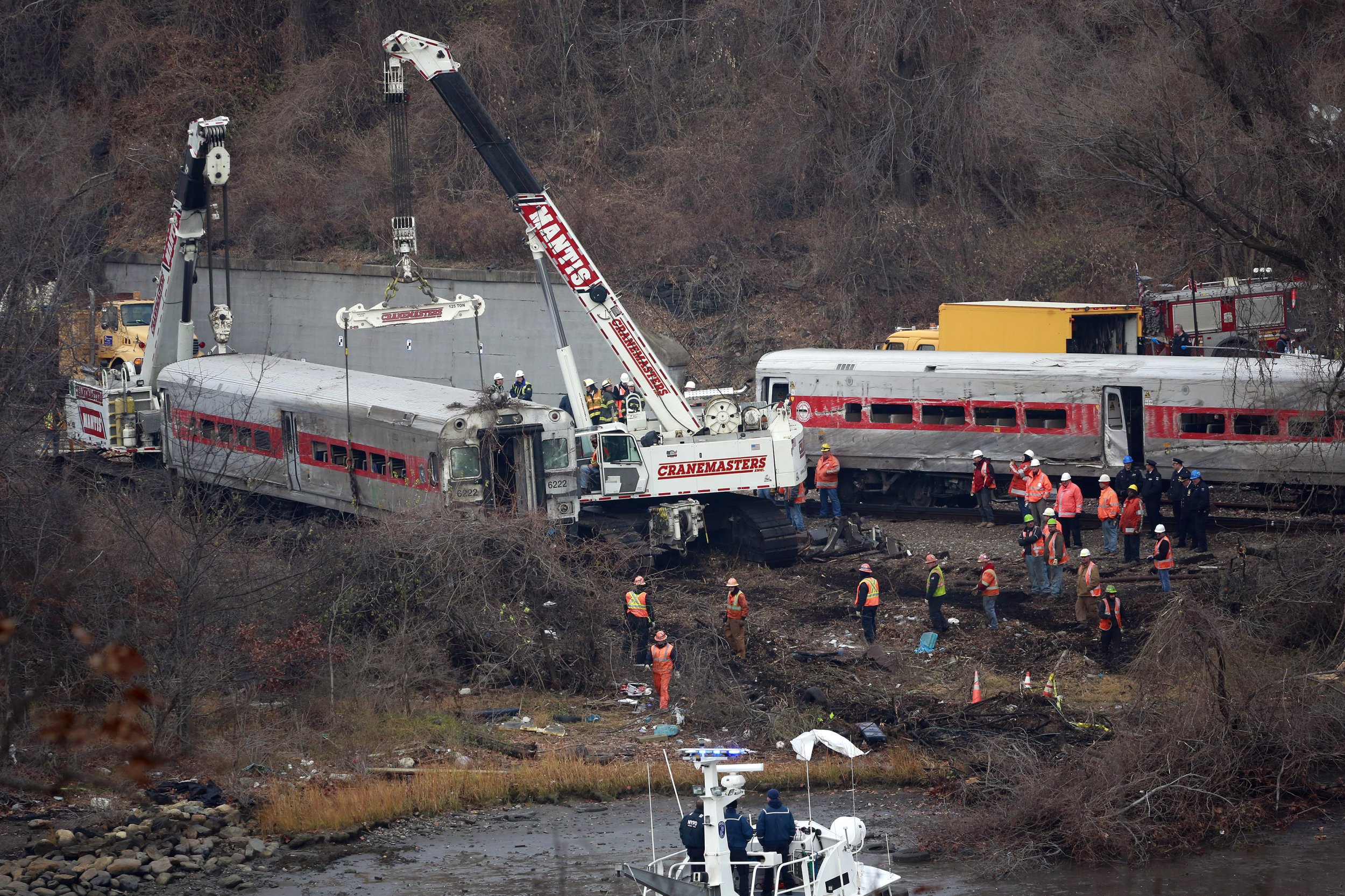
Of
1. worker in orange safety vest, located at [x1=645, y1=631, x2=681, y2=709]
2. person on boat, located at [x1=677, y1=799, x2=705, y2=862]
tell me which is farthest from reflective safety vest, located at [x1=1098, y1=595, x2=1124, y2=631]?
person on boat, located at [x1=677, y1=799, x2=705, y2=862]

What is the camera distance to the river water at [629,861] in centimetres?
1449

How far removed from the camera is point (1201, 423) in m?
24.4

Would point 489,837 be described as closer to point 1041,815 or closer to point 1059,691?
point 1041,815

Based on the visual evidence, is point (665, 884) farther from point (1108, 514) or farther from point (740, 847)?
point (1108, 514)

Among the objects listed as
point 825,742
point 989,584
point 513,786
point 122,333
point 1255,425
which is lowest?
point 513,786

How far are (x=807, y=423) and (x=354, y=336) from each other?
13358mm

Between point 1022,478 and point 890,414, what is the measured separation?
313 centimetres

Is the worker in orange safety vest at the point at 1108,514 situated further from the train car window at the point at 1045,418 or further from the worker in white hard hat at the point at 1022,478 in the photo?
the train car window at the point at 1045,418

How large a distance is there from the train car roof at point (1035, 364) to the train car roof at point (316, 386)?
630 centimetres

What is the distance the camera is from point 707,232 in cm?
3769

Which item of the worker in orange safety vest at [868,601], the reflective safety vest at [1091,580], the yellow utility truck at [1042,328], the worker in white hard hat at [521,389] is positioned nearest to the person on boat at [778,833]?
the worker in orange safety vest at [868,601]

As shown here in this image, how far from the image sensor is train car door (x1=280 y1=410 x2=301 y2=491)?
24938mm

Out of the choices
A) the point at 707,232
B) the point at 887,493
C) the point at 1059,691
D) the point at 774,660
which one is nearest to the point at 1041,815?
the point at 1059,691

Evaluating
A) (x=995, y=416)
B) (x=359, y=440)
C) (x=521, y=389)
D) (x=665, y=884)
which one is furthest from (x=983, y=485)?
(x=665, y=884)
